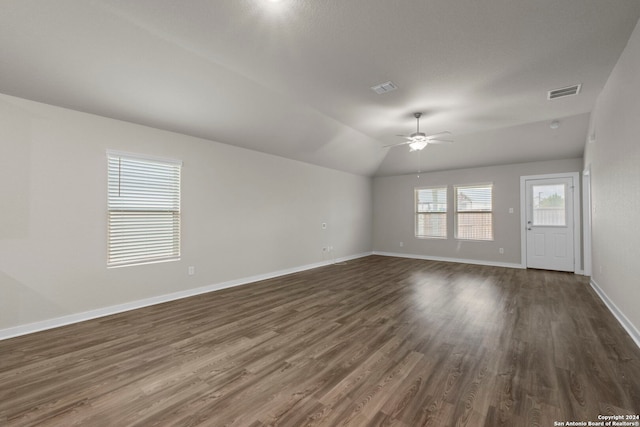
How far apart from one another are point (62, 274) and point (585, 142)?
8.74 m

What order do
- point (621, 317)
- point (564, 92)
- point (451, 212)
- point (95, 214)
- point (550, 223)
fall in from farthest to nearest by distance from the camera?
point (451, 212)
point (550, 223)
point (564, 92)
point (95, 214)
point (621, 317)

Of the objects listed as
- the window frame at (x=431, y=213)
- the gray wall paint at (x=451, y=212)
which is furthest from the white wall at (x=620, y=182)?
the window frame at (x=431, y=213)

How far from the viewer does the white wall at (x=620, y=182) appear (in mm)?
2570

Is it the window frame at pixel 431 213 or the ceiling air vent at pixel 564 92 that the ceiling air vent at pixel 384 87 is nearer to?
the ceiling air vent at pixel 564 92

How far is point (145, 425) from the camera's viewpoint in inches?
65.0

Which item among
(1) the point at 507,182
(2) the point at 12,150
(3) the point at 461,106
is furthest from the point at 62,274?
(1) the point at 507,182

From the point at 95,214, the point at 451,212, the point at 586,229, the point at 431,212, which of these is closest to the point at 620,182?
the point at 586,229

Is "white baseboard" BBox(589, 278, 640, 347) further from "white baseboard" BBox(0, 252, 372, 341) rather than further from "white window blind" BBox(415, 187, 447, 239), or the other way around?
"white baseboard" BBox(0, 252, 372, 341)

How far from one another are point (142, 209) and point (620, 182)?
230 inches

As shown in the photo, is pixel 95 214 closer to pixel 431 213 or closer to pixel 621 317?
pixel 621 317

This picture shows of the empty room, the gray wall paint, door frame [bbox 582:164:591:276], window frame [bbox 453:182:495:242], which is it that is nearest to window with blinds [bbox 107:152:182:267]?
the empty room

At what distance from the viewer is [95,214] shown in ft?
11.5

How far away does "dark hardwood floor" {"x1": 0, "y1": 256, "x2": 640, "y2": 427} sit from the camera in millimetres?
1758

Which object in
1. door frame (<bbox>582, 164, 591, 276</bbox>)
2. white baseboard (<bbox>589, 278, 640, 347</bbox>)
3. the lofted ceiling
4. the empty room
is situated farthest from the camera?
door frame (<bbox>582, 164, 591, 276</bbox>)
